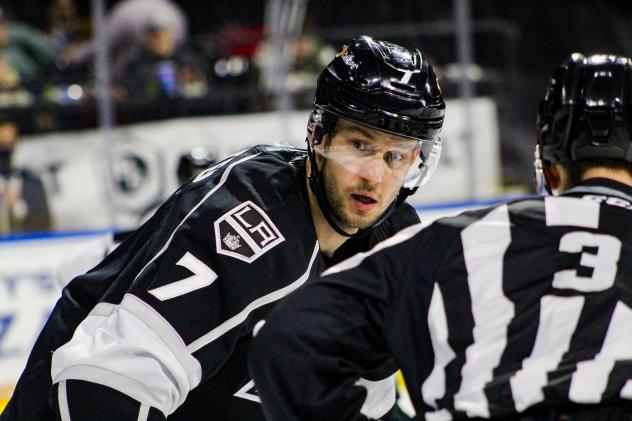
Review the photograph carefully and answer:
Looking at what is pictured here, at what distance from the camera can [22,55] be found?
5176 millimetres

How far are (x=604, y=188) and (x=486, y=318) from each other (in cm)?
25

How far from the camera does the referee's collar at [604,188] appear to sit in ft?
4.63

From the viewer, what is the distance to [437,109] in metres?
1.90

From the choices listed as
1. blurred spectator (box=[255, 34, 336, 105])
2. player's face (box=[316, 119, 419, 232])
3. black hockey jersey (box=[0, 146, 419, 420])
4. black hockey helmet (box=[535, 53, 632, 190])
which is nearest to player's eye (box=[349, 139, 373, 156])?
player's face (box=[316, 119, 419, 232])

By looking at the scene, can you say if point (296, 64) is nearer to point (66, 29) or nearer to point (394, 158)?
point (66, 29)

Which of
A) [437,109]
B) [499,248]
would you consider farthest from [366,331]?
[437,109]

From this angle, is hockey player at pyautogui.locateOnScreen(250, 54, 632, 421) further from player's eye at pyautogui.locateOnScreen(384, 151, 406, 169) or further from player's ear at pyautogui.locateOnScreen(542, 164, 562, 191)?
player's eye at pyautogui.locateOnScreen(384, 151, 406, 169)

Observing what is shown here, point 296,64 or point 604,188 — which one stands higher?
point 604,188

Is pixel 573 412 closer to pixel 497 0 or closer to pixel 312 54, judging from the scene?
pixel 312 54

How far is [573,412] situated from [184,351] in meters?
0.60

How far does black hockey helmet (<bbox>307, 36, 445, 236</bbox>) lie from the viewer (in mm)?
1813

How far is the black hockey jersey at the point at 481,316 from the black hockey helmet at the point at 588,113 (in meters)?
0.07

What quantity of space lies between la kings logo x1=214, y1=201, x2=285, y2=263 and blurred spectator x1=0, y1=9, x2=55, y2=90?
3.60 metres

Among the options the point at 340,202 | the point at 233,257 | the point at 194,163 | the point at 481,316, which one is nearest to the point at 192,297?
the point at 233,257
